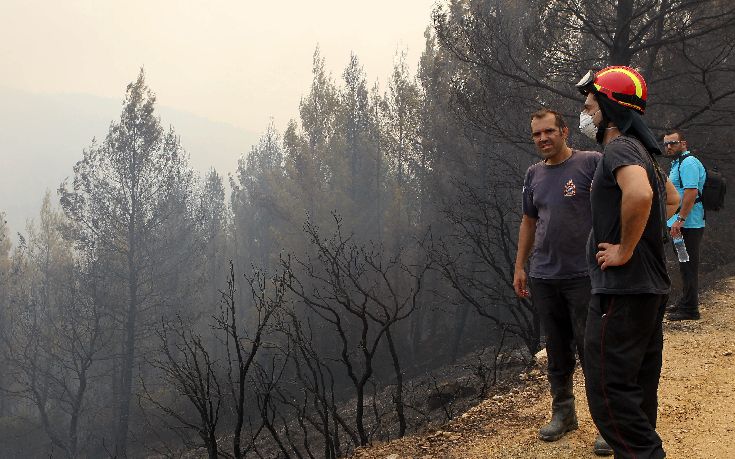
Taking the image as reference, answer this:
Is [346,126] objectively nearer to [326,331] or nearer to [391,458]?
[326,331]

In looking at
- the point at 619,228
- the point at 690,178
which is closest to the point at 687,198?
the point at 690,178

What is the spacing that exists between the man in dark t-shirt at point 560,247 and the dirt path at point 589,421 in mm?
283

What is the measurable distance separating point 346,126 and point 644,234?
95.8ft

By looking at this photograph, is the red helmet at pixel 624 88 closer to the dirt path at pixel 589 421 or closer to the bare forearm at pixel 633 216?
the bare forearm at pixel 633 216

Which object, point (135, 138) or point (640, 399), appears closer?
point (640, 399)

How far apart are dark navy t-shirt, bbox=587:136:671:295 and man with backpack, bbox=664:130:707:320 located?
3782 millimetres

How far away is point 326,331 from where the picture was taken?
22.3 metres

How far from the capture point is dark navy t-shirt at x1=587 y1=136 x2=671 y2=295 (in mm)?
2105

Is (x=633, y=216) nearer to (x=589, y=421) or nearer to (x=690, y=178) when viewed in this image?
(x=589, y=421)

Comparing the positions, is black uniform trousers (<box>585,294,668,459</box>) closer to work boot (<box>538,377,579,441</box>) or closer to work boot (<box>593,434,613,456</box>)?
work boot (<box>593,434,613,456</box>)

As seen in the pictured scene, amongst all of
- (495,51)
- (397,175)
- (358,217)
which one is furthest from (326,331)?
(495,51)

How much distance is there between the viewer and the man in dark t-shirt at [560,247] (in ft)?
9.91

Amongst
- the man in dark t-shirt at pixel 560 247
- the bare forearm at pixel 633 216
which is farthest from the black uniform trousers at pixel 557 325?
the bare forearm at pixel 633 216

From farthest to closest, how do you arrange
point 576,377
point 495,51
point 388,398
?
point 388,398 < point 495,51 < point 576,377
